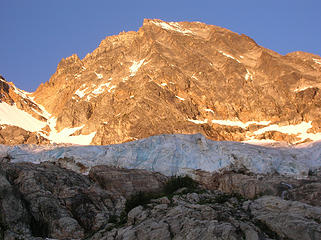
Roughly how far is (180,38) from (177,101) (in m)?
34.1

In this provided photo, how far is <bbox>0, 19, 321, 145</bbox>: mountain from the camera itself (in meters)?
81.6

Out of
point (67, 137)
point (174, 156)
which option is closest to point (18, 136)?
point (67, 137)

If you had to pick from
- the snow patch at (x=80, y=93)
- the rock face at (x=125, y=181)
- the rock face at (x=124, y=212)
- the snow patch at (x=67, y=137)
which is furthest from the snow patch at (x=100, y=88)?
the rock face at (x=124, y=212)

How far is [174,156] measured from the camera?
35.2 metres

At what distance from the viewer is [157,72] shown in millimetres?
96188

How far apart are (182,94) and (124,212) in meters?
72.9

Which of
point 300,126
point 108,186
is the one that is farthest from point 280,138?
point 108,186

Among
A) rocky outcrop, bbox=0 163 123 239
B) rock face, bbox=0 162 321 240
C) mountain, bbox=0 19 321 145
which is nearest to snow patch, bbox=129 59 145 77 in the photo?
mountain, bbox=0 19 321 145

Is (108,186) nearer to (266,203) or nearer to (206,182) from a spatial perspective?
(206,182)

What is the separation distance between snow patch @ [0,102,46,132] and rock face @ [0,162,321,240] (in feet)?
238

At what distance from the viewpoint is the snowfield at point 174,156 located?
3447cm

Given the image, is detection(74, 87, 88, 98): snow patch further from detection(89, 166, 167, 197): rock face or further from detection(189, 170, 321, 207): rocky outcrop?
detection(89, 166, 167, 197): rock face

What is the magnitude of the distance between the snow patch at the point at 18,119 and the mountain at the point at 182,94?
84 centimetres

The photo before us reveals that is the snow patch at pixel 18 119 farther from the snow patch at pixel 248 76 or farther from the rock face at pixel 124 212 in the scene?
the rock face at pixel 124 212
